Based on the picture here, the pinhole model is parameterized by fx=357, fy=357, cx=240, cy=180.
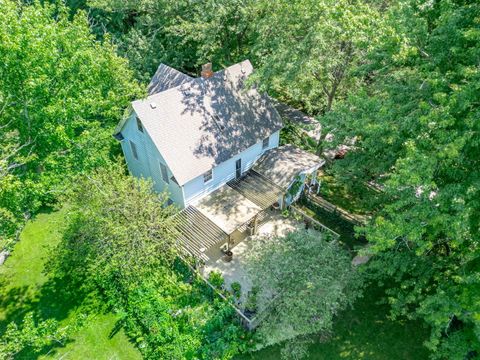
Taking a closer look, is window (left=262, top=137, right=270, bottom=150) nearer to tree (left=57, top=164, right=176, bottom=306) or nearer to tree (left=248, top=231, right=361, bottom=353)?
tree (left=57, top=164, right=176, bottom=306)

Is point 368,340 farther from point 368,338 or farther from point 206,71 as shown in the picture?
point 206,71

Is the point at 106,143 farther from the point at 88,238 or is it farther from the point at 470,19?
the point at 470,19

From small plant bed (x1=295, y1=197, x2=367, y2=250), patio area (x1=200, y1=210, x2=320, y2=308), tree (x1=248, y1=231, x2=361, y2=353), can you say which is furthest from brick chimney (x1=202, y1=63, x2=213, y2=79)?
tree (x1=248, y1=231, x2=361, y2=353)

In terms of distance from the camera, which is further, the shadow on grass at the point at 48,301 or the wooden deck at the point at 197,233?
the wooden deck at the point at 197,233

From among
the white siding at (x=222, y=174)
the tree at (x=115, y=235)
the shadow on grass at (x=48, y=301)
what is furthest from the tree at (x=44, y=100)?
the white siding at (x=222, y=174)

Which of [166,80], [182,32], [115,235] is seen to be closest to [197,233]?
[115,235]

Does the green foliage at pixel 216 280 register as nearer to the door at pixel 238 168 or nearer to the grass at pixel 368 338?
the grass at pixel 368 338
